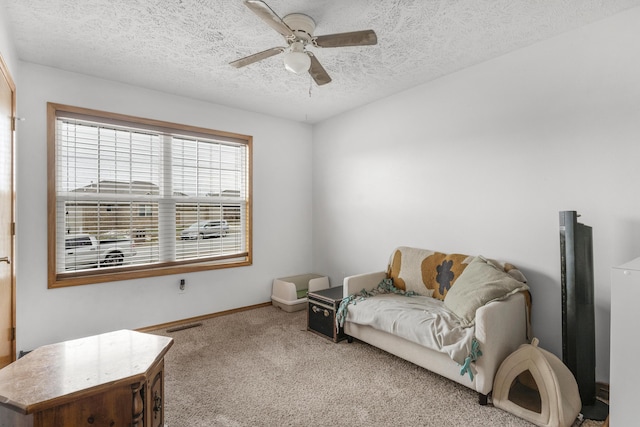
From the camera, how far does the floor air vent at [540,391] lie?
190 centimetres

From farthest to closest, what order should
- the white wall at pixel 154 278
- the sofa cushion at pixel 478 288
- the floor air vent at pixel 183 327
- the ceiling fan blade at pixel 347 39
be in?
the floor air vent at pixel 183 327, the white wall at pixel 154 278, the sofa cushion at pixel 478 288, the ceiling fan blade at pixel 347 39

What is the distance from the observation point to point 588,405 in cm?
208

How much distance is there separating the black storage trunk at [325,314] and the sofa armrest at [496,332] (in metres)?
1.39

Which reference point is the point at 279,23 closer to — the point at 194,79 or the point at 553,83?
the point at 194,79

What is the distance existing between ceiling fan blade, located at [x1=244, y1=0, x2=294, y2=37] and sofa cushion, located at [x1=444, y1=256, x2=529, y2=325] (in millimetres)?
2278

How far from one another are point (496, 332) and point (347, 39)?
7.20 feet

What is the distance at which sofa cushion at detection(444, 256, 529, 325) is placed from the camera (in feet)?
7.83

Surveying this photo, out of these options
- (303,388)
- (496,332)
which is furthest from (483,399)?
(303,388)

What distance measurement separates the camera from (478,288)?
8.13 feet

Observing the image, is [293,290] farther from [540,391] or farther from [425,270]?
[540,391]

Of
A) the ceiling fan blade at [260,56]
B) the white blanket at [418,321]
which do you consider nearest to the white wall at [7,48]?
the ceiling fan blade at [260,56]

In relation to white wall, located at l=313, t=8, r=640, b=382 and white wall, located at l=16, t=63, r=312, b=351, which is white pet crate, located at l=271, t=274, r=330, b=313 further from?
white wall, located at l=313, t=8, r=640, b=382

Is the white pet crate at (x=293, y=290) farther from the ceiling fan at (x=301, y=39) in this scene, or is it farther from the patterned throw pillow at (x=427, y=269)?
the ceiling fan at (x=301, y=39)

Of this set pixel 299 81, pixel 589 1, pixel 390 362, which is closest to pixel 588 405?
pixel 390 362
